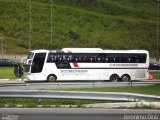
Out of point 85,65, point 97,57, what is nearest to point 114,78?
point 97,57

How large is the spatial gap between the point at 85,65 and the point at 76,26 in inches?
2301

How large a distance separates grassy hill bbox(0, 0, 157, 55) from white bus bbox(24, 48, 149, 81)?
1743 inches

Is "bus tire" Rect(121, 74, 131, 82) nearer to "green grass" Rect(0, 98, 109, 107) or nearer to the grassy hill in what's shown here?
"green grass" Rect(0, 98, 109, 107)

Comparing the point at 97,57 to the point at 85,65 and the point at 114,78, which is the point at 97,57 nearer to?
the point at 85,65

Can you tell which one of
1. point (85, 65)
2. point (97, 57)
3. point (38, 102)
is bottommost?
point (38, 102)

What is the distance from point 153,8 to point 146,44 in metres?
33.9

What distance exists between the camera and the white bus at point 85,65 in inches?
1634

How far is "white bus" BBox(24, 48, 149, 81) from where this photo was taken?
41.5 meters

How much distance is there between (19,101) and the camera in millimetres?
20625

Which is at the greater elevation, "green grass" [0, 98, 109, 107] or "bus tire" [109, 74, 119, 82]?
"bus tire" [109, 74, 119, 82]

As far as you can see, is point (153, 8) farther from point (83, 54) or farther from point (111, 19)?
point (83, 54)

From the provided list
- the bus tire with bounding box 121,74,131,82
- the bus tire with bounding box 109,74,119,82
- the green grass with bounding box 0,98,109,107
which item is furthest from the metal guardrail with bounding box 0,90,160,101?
the bus tire with bounding box 121,74,131,82

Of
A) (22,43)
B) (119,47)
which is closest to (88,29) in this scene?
(119,47)

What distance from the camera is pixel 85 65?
42562mm
